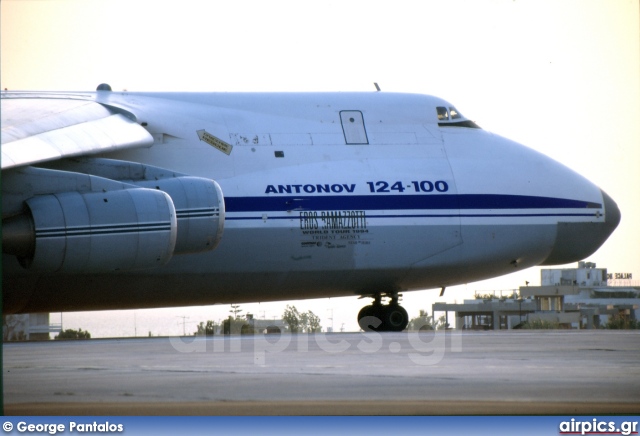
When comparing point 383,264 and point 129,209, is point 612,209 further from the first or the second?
point 129,209

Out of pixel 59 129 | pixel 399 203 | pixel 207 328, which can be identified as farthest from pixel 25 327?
pixel 59 129

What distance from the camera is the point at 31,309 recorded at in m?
16.6

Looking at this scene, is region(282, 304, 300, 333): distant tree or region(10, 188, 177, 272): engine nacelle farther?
region(282, 304, 300, 333): distant tree

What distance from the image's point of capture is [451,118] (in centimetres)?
1894

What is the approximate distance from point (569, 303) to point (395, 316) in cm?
985

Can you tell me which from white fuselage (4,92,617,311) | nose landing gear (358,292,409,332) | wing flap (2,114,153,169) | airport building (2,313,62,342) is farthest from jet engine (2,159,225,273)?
airport building (2,313,62,342)

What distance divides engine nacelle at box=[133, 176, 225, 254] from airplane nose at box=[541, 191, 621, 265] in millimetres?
6715

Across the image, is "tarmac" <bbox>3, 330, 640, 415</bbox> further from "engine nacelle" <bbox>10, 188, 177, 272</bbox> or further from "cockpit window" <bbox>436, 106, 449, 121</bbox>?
"cockpit window" <bbox>436, 106, 449, 121</bbox>

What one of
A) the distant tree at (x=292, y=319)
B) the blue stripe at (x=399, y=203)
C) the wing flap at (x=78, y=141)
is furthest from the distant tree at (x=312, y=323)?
the wing flap at (x=78, y=141)

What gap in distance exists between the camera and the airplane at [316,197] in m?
15.6

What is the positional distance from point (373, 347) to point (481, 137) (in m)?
7.12

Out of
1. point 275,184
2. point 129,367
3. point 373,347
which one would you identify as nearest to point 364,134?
point 275,184

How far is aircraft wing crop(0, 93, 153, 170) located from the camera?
11641 mm

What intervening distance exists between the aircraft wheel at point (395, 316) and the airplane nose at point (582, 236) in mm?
2663
